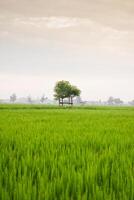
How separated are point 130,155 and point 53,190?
1738 mm

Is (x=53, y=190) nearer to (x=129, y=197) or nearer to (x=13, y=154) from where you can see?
A: (x=129, y=197)

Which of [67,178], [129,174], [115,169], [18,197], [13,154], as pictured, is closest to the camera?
[18,197]

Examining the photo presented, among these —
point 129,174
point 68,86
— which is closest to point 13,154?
point 129,174

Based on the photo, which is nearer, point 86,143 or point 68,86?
point 86,143

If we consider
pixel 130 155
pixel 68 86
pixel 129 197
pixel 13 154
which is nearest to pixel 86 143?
pixel 130 155

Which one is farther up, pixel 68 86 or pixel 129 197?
pixel 68 86

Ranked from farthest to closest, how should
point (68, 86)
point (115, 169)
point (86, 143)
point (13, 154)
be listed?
point (68, 86) < point (86, 143) < point (13, 154) < point (115, 169)

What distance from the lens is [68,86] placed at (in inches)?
3290

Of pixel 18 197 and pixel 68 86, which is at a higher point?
pixel 68 86

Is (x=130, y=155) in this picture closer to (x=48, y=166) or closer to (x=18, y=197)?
(x=48, y=166)

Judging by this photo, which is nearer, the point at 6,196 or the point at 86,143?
the point at 6,196

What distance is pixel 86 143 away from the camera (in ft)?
14.5

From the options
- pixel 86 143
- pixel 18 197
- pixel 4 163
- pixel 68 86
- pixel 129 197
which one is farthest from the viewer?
pixel 68 86

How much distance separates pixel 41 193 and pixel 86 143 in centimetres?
275
